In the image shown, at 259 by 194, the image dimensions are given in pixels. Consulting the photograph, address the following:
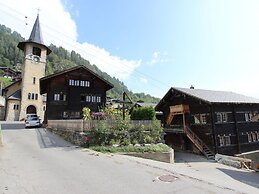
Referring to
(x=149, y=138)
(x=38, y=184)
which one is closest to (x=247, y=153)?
(x=149, y=138)

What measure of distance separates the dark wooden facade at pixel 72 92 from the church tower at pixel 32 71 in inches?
451

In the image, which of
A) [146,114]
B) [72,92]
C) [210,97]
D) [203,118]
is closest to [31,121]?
[72,92]

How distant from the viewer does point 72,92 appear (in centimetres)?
3161

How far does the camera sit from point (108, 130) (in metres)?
14.8

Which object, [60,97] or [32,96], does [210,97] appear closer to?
[60,97]

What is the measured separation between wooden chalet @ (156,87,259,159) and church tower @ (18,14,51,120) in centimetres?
3100

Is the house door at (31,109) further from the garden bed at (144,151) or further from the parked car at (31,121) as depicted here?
the garden bed at (144,151)

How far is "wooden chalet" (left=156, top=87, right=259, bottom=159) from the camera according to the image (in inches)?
890

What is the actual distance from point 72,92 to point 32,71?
17.6 metres

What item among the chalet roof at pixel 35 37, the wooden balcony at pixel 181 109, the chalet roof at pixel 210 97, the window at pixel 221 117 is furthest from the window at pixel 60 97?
the window at pixel 221 117

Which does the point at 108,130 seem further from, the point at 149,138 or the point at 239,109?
the point at 239,109

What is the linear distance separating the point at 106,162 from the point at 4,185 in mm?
4762

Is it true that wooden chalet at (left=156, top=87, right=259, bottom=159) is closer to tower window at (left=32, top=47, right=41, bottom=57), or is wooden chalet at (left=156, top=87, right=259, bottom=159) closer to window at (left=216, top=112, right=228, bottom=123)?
window at (left=216, top=112, right=228, bottom=123)

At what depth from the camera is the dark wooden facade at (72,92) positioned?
3066cm
